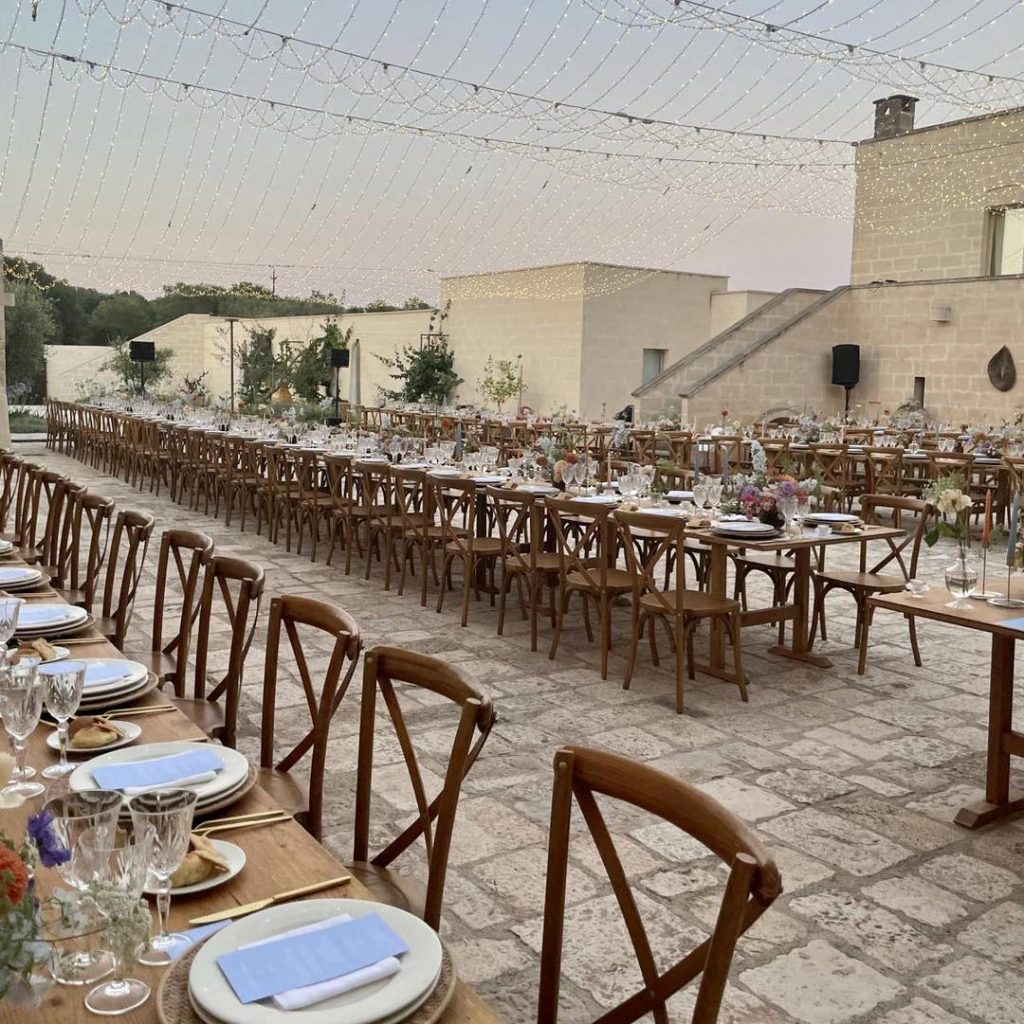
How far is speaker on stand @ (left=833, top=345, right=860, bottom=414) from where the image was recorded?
48.2 ft

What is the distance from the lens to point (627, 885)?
145 cm

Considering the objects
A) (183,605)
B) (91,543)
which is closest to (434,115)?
(91,543)

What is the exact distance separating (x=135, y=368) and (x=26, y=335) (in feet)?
12.9

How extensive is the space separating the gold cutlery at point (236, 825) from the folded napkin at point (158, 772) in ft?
0.34

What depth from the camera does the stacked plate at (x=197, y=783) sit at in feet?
5.42

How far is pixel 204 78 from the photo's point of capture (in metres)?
8.64

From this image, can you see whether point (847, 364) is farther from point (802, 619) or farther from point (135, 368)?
point (135, 368)

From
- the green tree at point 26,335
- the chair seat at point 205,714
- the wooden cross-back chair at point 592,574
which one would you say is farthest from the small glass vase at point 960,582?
the green tree at point 26,335

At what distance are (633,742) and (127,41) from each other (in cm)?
702

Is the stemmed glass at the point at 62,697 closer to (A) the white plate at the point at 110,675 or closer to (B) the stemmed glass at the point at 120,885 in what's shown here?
(A) the white plate at the point at 110,675

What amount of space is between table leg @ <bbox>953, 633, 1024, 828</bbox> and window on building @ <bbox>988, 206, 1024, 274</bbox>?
1436cm

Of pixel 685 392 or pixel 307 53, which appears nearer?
pixel 307 53

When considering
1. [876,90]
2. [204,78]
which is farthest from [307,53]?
[876,90]

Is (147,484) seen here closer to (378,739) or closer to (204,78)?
(204,78)
